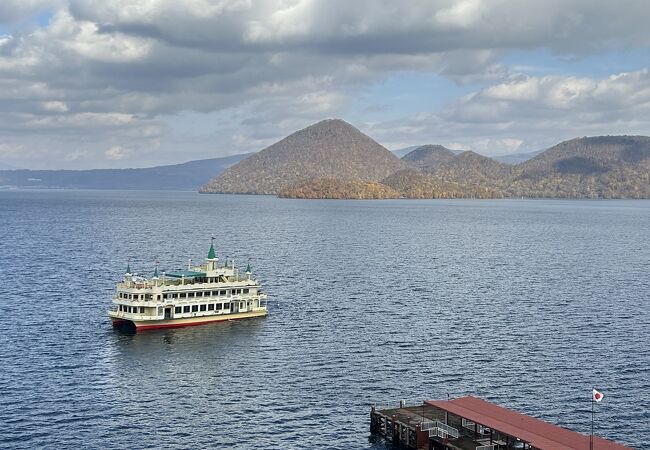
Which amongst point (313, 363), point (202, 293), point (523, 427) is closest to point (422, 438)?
point (523, 427)

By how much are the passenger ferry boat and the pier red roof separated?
54578mm

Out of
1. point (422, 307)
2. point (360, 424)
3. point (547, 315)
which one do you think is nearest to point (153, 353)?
point (360, 424)

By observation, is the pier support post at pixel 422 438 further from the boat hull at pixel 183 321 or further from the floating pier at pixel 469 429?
the boat hull at pixel 183 321

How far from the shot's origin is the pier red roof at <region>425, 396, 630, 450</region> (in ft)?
192

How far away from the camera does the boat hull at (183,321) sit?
360 feet

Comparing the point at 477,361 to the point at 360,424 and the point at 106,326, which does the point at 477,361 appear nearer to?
the point at 360,424

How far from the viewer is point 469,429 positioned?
66875 millimetres

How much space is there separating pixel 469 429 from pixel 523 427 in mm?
5803

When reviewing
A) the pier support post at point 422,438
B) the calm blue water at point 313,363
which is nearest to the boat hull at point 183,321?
the calm blue water at point 313,363

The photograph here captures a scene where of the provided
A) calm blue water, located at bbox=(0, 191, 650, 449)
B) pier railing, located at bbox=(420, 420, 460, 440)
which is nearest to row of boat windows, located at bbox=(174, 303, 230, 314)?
calm blue water, located at bbox=(0, 191, 650, 449)

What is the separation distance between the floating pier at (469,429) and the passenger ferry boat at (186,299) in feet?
161

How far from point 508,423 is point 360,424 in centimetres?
1553

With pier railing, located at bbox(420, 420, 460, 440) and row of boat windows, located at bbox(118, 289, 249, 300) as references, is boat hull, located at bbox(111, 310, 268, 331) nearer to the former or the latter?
row of boat windows, located at bbox(118, 289, 249, 300)

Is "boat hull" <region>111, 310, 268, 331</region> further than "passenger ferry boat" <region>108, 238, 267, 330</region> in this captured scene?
No
